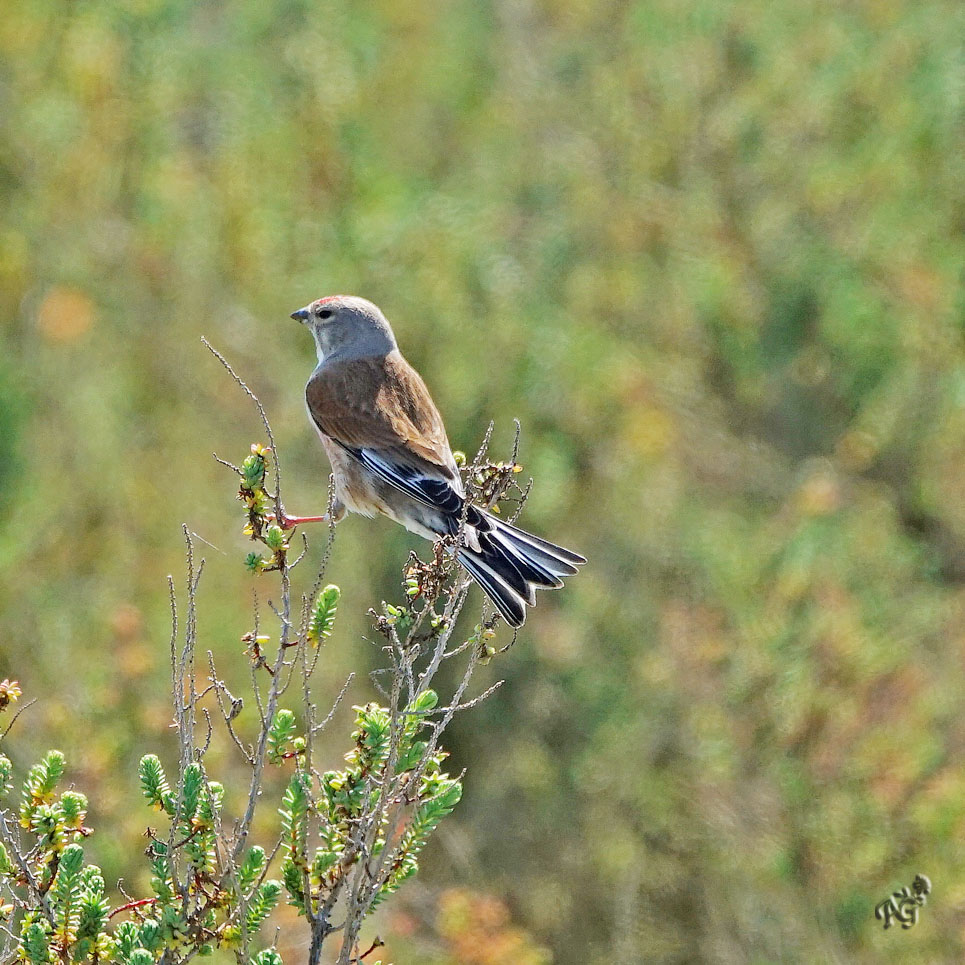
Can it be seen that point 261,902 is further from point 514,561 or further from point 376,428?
point 376,428

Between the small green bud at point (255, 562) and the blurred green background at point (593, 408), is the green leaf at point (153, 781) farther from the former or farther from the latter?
the blurred green background at point (593, 408)

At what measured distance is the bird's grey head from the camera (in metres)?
5.10

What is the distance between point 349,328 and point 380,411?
60cm

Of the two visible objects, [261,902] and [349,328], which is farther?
[349,328]

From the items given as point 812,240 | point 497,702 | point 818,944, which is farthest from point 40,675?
point 812,240

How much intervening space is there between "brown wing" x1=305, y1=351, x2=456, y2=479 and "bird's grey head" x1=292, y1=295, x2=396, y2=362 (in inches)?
4.4

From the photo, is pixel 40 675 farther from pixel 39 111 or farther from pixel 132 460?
pixel 39 111

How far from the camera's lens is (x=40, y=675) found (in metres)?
7.41

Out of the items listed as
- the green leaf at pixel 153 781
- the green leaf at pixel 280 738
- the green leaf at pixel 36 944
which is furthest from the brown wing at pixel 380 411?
the green leaf at pixel 36 944

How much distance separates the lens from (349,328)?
5.13m

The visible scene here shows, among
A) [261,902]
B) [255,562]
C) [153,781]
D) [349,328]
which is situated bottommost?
[261,902]

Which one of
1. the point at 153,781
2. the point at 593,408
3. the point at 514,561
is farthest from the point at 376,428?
the point at 593,408

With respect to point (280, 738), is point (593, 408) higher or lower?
lower

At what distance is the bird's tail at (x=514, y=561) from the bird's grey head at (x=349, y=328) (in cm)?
164
